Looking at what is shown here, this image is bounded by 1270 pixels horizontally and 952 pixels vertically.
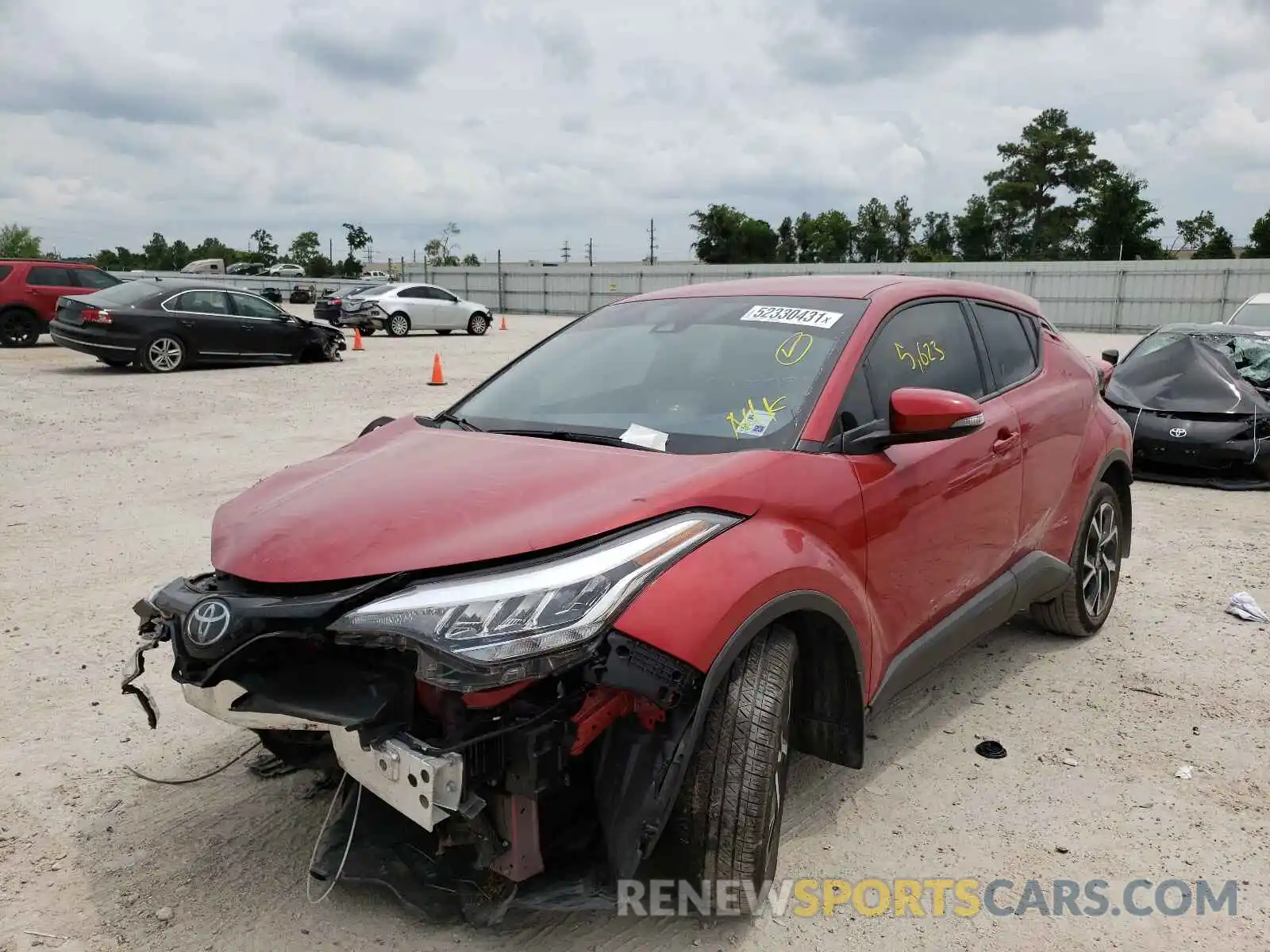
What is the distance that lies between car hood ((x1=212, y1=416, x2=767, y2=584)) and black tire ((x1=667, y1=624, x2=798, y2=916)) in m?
0.49

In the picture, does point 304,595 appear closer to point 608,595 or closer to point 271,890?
point 608,595

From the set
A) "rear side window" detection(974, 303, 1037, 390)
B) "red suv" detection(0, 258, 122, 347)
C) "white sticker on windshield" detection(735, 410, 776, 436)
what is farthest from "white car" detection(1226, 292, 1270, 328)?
"red suv" detection(0, 258, 122, 347)

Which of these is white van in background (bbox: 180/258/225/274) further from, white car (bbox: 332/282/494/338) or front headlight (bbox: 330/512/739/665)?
front headlight (bbox: 330/512/739/665)

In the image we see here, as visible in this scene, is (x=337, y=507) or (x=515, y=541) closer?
(x=515, y=541)

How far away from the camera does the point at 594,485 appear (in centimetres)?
247

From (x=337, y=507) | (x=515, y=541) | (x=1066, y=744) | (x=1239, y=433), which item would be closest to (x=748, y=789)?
(x=515, y=541)

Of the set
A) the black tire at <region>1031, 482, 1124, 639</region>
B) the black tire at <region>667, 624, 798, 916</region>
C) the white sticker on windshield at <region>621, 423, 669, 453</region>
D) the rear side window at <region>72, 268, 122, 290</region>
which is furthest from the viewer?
the rear side window at <region>72, 268, 122, 290</region>

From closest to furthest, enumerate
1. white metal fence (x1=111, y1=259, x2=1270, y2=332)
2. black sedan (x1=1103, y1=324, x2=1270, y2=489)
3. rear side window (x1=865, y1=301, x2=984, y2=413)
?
rear side window (x1=865, y1=301, x2=984, y2=413) → black sedan (x1=1103, y1=324, x2=1270, y2=489) → white metal fence (x1=111, y1=259, x2=1270, y2=332)

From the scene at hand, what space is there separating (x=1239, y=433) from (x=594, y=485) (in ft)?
25.7

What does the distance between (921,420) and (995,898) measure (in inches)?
54.9

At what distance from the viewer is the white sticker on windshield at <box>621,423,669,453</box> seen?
9.29 ft

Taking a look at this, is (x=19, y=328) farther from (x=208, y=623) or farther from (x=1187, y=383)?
(x=208, y=623)

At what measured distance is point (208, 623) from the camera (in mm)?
2242

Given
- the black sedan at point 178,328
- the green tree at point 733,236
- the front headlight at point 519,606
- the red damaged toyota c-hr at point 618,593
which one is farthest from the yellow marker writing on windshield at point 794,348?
the green tree at point 733,236
